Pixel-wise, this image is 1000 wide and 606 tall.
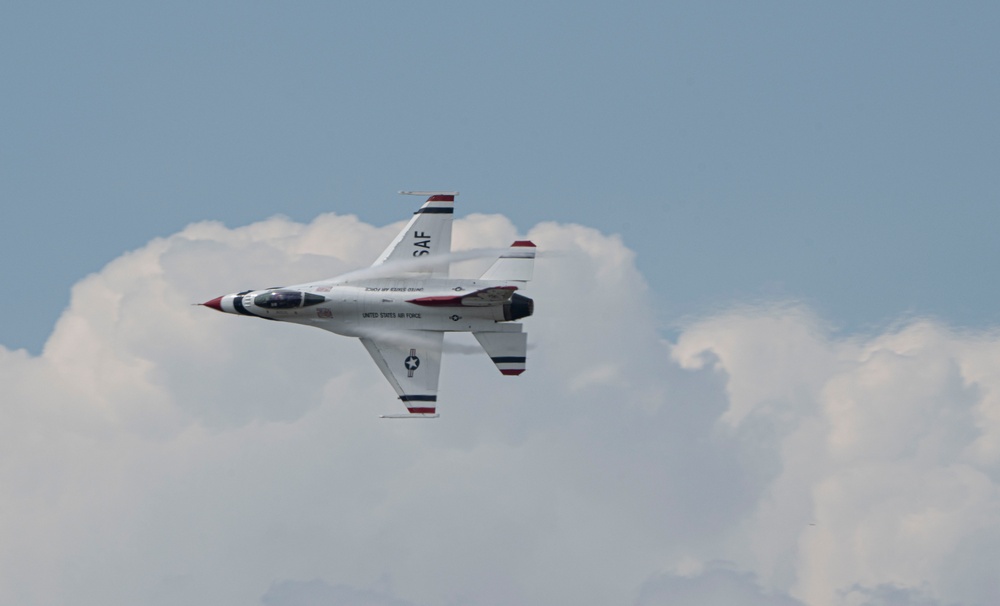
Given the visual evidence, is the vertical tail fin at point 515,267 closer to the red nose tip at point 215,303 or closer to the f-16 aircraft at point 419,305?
the f-16 aircraft at point 419,305

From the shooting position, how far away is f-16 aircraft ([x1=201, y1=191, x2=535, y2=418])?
243 feet

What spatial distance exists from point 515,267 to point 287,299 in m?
8.87

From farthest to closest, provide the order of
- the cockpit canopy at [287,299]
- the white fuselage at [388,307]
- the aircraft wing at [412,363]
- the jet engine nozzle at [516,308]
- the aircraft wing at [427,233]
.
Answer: the aircraft wing at [427,233] → the cockpit canopy at [287,299] → the aircraft wing at [412,363] → the white fuselage at [388,307] → the jet engine nozzle at [516,308]

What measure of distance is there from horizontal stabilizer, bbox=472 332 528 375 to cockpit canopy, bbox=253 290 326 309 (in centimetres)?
635

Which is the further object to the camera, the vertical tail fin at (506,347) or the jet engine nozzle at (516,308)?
the vertical tail fin at (506,347)

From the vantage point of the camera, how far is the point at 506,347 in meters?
74.6

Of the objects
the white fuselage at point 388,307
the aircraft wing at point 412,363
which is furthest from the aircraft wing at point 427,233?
the aircraft wing at point 412,363

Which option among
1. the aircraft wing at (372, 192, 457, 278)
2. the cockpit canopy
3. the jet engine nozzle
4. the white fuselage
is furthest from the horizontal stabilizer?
the cockpit canopy

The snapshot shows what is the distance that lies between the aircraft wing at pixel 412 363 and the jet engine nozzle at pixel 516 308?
284 centimetres

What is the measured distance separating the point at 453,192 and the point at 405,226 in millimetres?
2264

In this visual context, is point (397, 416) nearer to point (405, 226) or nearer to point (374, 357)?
point (374, 357)

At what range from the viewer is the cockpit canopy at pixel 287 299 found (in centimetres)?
7575

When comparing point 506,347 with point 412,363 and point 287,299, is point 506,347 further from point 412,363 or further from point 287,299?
point 287,299

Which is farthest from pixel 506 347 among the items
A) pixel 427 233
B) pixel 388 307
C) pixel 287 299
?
pixel 287 299
